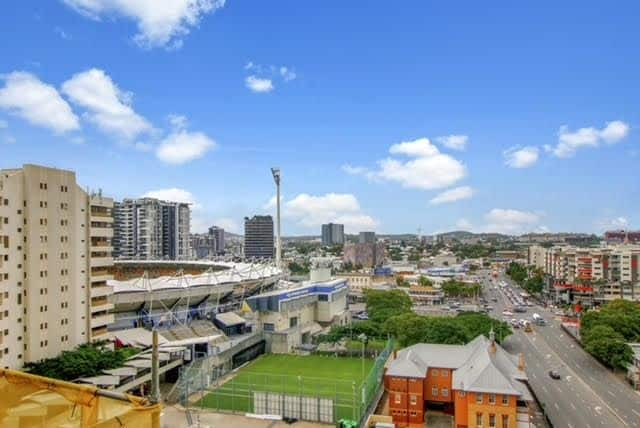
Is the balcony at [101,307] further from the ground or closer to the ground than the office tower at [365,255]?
further from the ground

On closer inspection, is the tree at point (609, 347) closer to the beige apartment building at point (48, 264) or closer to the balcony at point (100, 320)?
the balcony at point (100, 320)

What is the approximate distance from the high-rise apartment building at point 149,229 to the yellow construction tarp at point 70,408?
85.0 metres

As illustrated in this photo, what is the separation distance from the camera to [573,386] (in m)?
28.5

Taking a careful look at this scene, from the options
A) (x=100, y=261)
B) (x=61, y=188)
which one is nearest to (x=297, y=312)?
(x=100, y=261)

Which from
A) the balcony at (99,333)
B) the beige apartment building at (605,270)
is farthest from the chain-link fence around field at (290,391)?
the beige apartment building at (605,270)

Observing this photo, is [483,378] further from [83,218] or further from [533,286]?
[533,286]

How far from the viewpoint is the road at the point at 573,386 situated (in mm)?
23562

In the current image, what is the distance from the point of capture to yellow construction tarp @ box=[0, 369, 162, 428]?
2680 mm

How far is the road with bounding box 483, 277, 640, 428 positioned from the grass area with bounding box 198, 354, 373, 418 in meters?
9.83

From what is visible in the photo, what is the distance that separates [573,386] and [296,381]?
15598 mm

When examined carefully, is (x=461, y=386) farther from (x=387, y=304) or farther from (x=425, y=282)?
(x=425, y=282)

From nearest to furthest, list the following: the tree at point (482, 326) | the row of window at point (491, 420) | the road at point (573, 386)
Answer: the row of window at point (491, 420) < the road at point (573, 386) < the tree at point (482, 326)

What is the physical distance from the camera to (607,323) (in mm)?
37094

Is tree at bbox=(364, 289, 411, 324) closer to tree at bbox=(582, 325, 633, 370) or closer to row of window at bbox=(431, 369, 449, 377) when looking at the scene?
tree at bbox=(582, 325, 633, 370)
